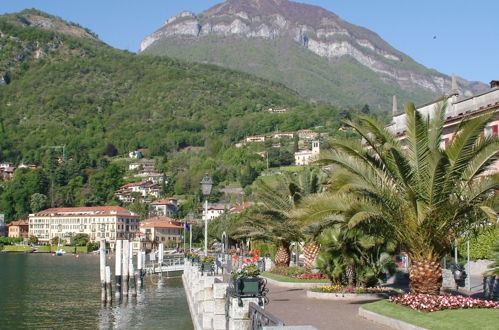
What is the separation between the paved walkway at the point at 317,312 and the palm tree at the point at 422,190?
184 centimetres

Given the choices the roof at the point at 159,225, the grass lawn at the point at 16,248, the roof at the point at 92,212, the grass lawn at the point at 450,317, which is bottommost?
the grass lawn at the point at 16,248

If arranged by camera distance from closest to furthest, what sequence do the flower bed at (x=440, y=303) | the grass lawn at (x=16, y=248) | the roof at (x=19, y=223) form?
the flower bed at (x=440, y=303)
the grass lawn at (x=16, y=248)
the roof at (x=19, y=223)

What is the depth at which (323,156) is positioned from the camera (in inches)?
607

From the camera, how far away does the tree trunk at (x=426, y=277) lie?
14633 millimetres

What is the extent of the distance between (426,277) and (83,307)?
2483 centimetres

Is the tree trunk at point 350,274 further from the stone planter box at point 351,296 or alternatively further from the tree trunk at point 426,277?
the tree trunk at point 426,277

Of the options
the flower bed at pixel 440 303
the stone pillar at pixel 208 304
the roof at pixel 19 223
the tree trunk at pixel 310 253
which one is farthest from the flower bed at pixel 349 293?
the roof at pixel 19 223

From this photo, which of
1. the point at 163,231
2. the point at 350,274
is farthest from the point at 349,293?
the point at 163,231

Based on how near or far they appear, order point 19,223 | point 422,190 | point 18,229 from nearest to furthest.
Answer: point 422,190 → point 18,229 → point 19,223

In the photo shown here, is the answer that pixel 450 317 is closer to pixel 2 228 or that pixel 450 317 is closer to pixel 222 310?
pixel 222 310

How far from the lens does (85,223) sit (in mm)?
142375

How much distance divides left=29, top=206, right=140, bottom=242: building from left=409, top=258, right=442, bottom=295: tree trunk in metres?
125

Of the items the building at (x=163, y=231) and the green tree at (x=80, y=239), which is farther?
the building at (x=163, y=231)

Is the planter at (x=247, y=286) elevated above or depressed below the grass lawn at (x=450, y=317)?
above
